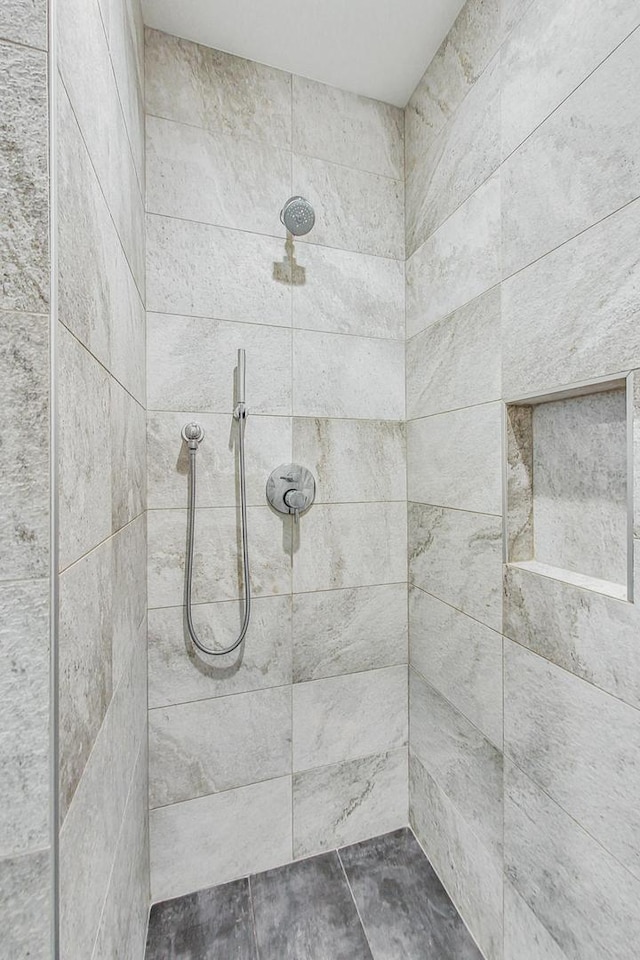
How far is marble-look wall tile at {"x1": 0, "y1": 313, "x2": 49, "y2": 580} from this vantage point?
0.47m

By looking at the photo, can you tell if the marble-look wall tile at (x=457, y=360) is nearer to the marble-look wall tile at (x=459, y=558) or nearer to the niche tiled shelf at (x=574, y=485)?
the niche tiled shelf at (x=574, y=485)

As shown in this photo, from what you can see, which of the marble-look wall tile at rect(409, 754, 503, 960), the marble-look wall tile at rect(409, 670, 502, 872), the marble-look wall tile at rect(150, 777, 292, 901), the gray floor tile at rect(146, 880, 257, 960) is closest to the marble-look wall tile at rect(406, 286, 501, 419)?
the marble-look wall tile at rect(409, 670, 502, 872)

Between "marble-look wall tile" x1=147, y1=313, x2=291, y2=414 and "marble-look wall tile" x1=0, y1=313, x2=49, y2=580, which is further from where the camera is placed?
"marble-look wall tile" x1=147, y1=313, x2=291, y2=414

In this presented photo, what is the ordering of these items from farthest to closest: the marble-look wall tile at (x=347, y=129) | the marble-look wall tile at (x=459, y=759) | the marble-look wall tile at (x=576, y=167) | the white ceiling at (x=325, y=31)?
1. the marble-look wall tile at (x=347, y=129)
2. the white ceiling at (x=325, y=31)
3. the marble-look wall tile at (x=459, y=759)
4. the marble-look wall tile at (x=576, y=167)

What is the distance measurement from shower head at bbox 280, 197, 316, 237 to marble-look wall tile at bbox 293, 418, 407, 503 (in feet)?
1.93

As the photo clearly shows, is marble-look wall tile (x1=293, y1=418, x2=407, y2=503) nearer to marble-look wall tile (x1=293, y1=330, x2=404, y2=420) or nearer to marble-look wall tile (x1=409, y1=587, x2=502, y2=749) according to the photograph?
marble-look wall tile (x1=293, y1=330, x2=404, y2=420)

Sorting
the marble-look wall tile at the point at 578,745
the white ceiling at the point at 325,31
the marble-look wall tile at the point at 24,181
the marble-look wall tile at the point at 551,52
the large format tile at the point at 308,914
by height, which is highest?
the white ceiling at the point at 325,31

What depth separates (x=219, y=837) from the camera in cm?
134

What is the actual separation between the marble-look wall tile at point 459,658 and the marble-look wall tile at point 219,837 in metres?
0.63

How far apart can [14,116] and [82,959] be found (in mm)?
1110

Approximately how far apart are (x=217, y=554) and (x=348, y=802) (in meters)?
1.02

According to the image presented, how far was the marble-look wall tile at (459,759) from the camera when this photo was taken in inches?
43.9

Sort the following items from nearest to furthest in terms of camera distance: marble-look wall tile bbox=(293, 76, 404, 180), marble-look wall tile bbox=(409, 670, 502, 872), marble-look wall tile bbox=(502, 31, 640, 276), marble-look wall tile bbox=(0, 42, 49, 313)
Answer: marble-look wall tile bbox=(0, 42, 49, 313), marble-look wall tile bbox=(502, 31, 640, 276), marble-look wall tile bbox=(409, 670, 502, 872), marble-look wall tile bbox=(293, 76, 404, 180)

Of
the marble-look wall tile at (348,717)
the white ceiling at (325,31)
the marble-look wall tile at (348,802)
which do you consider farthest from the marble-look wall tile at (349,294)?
the marble-look wall tile at (348,802)
